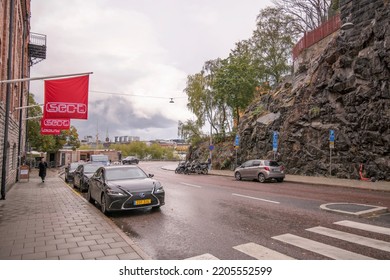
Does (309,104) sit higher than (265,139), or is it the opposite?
(309,104)

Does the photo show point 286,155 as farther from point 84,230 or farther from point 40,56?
point 40,56

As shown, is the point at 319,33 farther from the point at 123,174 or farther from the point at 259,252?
the point at 259,252

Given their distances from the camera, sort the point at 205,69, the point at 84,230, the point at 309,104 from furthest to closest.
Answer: the point at 205,69
the point at 309,104
the point at 84,230

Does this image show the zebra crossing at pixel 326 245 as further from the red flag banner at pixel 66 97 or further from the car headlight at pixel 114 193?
the red flag banner at pixel 66 97

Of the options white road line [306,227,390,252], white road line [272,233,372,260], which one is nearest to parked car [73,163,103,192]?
white road line [272,233,372,260]

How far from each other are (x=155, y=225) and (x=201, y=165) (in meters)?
23.7

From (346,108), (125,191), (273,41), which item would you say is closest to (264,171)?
(346,108)

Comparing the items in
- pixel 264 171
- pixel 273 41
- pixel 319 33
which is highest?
pixel 273 41

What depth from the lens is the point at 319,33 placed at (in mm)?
30641

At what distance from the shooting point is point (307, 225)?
287 inches

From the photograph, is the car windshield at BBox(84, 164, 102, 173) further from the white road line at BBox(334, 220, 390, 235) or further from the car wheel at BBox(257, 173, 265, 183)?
the white road line at BBox(334, 220, 390, 235)

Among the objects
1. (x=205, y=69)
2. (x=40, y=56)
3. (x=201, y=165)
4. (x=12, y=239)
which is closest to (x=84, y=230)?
(x=12, y=239)

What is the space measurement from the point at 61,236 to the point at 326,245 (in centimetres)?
559

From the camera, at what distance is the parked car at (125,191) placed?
8953mm
